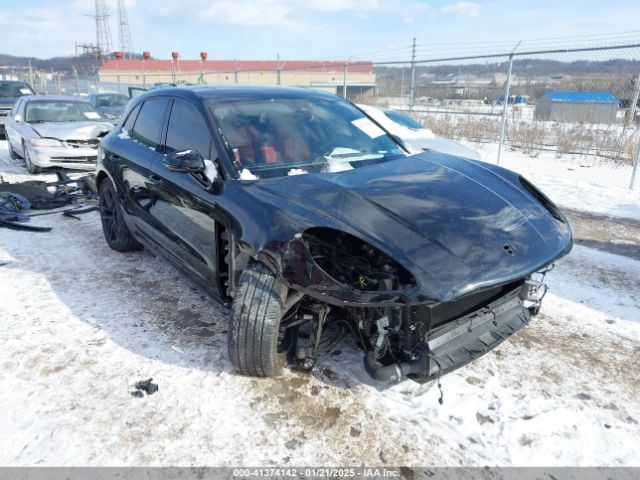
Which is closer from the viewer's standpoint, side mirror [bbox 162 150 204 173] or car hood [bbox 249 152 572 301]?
car hood [bbox 249 152 572 301]

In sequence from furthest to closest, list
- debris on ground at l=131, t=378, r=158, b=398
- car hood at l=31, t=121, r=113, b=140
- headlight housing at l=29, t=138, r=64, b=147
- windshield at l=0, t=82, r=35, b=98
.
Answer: windshield at l=0, t=82, r=35, b=98, car hood at l=31, t=121, r=113, b=140, headlight housing at l=29, t=138, r=64, b=147, debris on ground at l=131, t=378, r=158, b=398

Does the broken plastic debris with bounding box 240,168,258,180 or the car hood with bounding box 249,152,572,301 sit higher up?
the broken plastic debris with bounding box 240,168,258,180

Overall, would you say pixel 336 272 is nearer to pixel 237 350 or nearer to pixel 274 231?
pixel 274 231

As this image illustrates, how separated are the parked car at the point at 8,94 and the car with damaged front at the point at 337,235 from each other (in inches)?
450

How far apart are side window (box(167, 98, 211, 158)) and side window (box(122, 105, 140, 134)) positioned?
0.92 metres

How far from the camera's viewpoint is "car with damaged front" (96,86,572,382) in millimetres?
2309

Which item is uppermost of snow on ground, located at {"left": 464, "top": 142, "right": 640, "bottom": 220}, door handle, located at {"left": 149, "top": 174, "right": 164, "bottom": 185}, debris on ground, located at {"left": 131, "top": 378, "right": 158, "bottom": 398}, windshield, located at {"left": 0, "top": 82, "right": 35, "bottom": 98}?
windshield, located at {"left": 0, "top": 82, "right": 35, "bottom": 98}

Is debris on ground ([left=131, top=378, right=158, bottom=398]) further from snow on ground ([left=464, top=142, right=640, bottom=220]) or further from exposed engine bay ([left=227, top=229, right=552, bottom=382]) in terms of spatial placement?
snow on ground ([left=464, top=142, right=640, bottom=220])

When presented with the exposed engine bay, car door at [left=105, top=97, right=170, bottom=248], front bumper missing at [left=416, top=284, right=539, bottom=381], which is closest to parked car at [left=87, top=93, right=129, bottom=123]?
car door at [left=105, top=97, right=170, bottom=248]

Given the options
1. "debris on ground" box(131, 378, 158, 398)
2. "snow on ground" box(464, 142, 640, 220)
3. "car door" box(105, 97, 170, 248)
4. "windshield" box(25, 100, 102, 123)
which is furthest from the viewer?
"windshield" box(25, 100, 102, 123)

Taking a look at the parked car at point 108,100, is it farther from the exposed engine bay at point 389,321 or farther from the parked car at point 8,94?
the exposed engine bay at point 389,321

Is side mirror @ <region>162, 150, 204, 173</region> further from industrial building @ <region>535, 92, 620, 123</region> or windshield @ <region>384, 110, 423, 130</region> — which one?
industrial building @ <region>535, 92, 620, 123</region>

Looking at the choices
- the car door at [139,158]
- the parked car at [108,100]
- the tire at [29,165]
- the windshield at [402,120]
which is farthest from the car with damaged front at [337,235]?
the parked car at [108,100]

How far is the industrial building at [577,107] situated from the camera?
12.5 metres
